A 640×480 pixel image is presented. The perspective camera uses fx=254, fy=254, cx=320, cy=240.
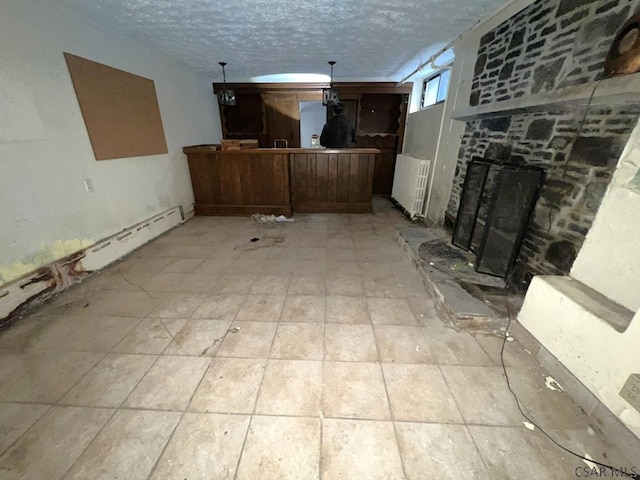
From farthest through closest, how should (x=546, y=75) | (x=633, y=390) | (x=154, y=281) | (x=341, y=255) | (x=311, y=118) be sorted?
(x=311, y=118) < (x=341, y=255) < (x=154, y=281) < (x=546, y=75) < (x=633, y=390)

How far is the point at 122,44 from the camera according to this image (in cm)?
291

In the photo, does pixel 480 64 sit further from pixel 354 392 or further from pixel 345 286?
pixel 354 392

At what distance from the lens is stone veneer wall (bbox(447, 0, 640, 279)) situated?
5.00 ft

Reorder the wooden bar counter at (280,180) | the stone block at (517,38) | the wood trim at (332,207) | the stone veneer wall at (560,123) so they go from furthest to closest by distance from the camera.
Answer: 1. the wood trim at (332,207)
2. the wooden bar counter at (280,180)
3. the stone block at (517,38)
4. the stone veneer wall at (560,123)

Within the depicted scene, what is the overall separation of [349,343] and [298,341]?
0.36 m

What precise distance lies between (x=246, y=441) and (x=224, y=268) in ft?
5.94

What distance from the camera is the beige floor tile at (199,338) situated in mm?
1688

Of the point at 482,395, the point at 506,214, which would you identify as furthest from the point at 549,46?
the point at 482,395

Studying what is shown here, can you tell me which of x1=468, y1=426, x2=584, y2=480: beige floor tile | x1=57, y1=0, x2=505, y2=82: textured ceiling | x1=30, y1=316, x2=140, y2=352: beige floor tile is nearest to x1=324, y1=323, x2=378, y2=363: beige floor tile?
x1=468, y1=426, x2=584, y2=480: beige floor tile

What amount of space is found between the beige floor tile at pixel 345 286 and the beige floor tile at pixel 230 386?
3.10 ft

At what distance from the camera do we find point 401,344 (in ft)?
5.76

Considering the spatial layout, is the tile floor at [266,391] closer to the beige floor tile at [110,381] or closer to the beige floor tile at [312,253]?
the beige floor tile at [110,381]

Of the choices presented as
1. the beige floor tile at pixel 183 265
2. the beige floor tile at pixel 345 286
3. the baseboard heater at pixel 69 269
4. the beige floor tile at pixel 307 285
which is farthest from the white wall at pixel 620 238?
the baseboard heater at pixel 69 269

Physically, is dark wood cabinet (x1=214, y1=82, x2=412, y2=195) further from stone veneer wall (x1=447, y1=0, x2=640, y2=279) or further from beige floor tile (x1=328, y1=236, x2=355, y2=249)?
stone veneer wall (x1=447, y1=0, x2=640, y2=279)
